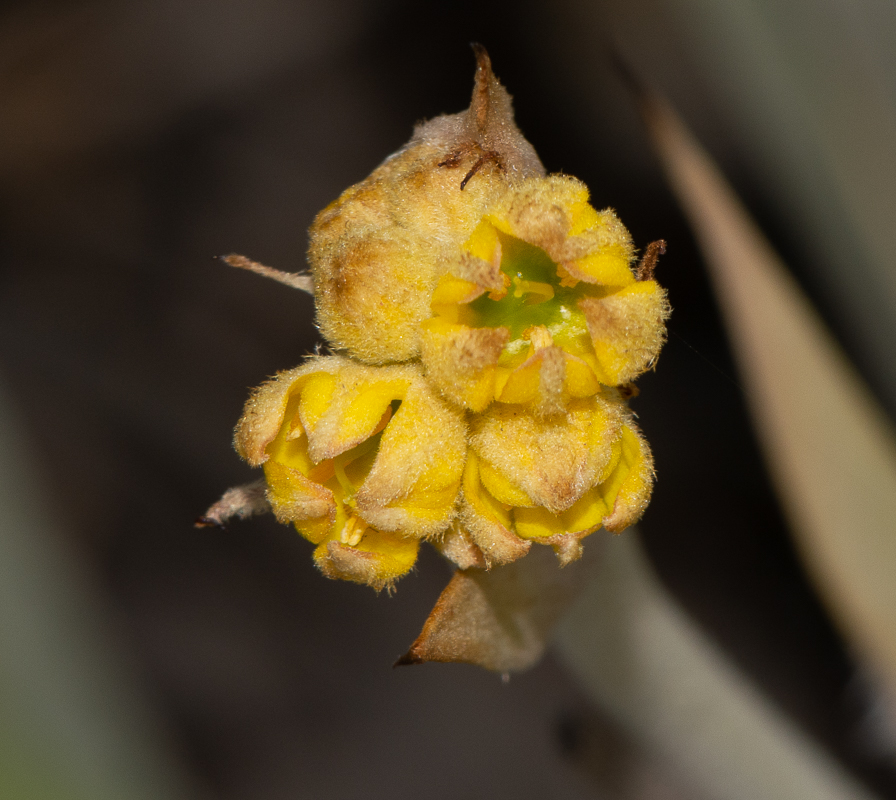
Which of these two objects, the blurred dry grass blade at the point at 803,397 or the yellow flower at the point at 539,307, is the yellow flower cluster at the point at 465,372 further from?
the blurred dry grass blade at the point at 803,397

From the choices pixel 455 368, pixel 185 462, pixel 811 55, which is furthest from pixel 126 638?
pixel 811 55

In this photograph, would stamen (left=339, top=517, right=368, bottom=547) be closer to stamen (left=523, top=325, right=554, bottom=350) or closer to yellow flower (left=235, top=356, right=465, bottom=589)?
yellow flower (left=235, top=356, right=465, bottom=589)

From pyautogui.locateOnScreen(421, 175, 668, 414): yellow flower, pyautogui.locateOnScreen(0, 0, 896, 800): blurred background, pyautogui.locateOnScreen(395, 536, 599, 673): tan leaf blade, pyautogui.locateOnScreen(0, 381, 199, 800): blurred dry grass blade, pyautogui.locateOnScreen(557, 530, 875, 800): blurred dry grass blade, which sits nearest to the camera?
pyautogui.locateOnScreen(421, 175, 668, 414): yellow flower

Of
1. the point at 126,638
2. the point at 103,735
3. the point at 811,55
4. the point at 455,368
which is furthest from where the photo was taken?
the point at 126,638

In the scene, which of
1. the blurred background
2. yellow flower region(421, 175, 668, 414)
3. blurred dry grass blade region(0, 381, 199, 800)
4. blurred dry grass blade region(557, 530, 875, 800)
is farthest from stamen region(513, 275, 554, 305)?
the blurred background

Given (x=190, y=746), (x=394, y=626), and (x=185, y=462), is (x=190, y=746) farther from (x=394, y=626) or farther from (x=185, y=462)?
(x=185, y=462)

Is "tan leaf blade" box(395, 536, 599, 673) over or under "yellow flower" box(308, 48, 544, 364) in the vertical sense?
under

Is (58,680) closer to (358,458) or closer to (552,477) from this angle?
(358,458)

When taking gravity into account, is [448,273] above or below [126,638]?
above
